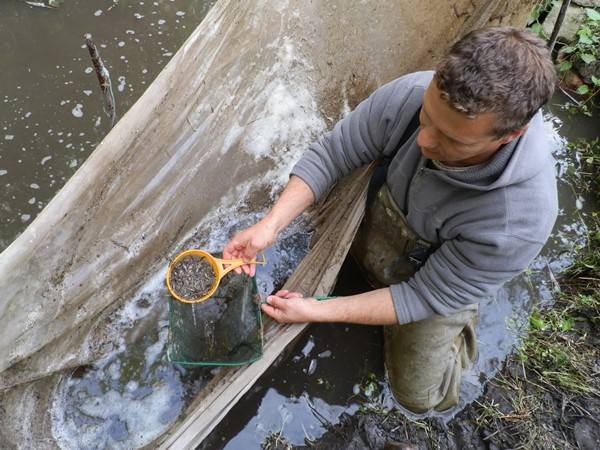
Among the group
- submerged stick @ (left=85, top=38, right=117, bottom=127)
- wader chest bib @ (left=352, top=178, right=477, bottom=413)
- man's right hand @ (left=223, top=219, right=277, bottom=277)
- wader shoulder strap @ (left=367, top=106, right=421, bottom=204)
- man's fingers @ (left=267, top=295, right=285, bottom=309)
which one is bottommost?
wader chest bib @ (left=352, top=178, right=477, bottom=413)

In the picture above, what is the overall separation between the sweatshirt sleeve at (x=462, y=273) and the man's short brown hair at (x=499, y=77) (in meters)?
0.41

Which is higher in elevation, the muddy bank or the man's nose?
the man's nose

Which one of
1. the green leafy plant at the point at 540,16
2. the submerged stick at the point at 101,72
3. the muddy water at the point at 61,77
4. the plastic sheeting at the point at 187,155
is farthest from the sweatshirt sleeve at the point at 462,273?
the green leafy plant at the point at 540,16

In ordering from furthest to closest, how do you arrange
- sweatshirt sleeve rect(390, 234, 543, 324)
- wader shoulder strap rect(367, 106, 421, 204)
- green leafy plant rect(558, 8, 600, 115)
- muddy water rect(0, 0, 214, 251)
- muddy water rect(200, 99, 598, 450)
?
1. green leafy plant rect(558, 8, 600, 115)
2. muddy water rect(0, 0, 214, 251)
3. muddy water rect(200, 99, 598, 450)
4. wader shoulder strap rect(367, 106, 421, 204)
5. sweatshirt sleeve rect(390, 234, 543, 324)

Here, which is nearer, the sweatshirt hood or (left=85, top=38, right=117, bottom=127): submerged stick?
the sweatshirt hood

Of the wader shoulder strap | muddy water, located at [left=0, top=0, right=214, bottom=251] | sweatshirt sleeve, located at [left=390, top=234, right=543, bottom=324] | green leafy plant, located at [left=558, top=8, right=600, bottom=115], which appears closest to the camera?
sweatshirt sleeve, located at [left=390, top=234, right=543, bottom=324]

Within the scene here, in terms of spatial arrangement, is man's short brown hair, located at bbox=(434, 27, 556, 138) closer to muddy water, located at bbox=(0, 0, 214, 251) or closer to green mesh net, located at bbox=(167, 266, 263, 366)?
green mesh net, located at bbox=(167, 266, 263, 366)

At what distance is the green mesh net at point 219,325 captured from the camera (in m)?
1.78

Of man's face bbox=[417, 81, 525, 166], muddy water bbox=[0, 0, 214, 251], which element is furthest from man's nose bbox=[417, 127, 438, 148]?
muddy water bbox=[0, 0, 214, 251]

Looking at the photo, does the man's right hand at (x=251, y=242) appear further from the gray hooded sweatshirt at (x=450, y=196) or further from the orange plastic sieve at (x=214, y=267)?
the gray hooded sweatshirt at (x=450, y=196)

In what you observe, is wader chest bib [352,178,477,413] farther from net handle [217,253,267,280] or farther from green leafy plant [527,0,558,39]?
green leafy plant [527,0,558,39]

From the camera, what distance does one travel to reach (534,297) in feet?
7.70

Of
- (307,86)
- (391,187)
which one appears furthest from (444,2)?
(391,187)

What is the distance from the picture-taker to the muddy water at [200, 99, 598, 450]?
6.21ft
